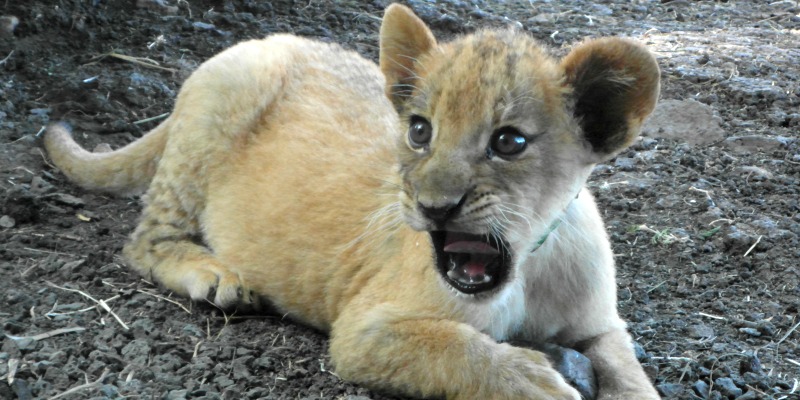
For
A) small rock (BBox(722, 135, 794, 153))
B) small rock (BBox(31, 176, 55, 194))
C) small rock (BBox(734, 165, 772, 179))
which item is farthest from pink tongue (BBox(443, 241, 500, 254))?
small rock (BBox(722, 135, 794, 153))

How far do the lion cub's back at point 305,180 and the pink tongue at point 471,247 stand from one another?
90cm

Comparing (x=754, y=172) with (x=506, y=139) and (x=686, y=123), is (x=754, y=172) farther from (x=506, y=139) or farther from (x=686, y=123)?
(x=506, y=139)

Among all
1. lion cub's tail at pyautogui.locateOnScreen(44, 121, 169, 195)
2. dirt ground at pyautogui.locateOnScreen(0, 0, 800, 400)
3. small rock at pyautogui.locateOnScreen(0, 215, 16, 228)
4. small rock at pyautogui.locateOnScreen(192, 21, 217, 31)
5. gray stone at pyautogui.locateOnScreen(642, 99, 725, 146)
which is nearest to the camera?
dirt ground at pyautogui.locateOnScreen(0, 0, 800, 400)

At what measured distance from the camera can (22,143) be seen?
7.29 metres

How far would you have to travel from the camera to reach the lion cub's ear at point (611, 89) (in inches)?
169

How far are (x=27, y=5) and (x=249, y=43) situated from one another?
8.39 ft

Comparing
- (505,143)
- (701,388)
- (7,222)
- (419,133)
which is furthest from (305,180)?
(701,388)

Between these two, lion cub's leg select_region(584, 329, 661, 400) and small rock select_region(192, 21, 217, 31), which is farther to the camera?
small rock select_region(192, 21, 217, 31)

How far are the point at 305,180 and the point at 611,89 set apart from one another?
2088 millimetres

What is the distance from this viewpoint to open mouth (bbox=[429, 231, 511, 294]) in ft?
14.4

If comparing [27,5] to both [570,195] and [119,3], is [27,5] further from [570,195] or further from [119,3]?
[570,195]

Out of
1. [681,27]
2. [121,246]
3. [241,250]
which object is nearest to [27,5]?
[121,246]

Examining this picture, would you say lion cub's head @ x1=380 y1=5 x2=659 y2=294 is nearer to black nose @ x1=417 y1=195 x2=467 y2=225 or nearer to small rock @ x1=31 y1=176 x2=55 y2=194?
black nose @ x1=417 y1=195 x2=467 y2=225

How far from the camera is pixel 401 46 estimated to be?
4.94 m
